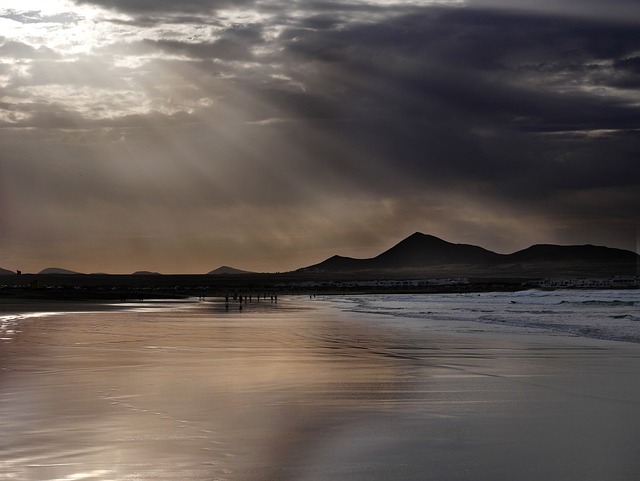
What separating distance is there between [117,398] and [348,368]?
689cm

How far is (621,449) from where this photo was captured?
10484 millimetres

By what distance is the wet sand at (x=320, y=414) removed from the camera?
→ 9672mm

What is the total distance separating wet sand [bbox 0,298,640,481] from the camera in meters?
9.67

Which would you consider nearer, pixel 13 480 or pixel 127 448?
pixel 13 480

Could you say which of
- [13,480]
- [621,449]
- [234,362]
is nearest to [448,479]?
[621,449]

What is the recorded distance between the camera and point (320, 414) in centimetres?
1330

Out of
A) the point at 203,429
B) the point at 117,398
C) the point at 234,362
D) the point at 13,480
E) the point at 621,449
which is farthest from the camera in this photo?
the point at 234,362

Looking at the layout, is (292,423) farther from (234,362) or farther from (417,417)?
(234,362)

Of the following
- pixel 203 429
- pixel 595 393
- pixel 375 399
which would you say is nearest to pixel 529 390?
pixel 595 393

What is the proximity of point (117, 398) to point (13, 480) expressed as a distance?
231 inches

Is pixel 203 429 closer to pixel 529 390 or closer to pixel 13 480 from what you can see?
pixel 13 480

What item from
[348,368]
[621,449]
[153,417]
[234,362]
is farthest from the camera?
[234,362]

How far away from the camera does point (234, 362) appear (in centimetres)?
2142

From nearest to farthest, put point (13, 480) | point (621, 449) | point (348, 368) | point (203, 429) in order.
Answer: point (13, 480) → point (621, 449) → point (203, 429) → point (348, 368)
